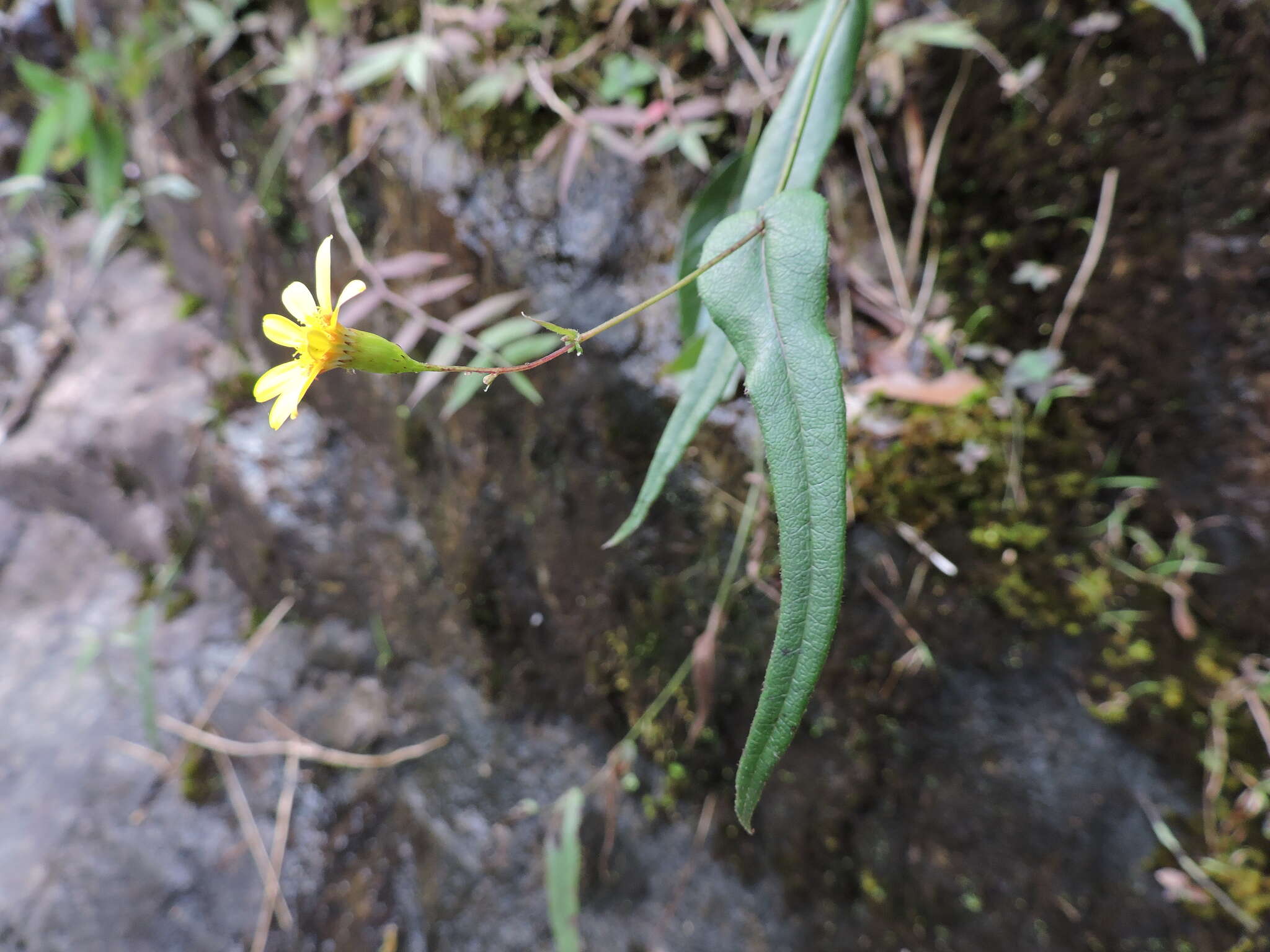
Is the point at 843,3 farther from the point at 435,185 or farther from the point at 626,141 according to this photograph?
the point at 435,185

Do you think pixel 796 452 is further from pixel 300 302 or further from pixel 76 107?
pixel 76 107

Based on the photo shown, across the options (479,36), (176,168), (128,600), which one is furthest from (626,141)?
(128,600)

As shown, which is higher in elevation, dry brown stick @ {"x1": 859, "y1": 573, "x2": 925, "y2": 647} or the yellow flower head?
the yellow flower head

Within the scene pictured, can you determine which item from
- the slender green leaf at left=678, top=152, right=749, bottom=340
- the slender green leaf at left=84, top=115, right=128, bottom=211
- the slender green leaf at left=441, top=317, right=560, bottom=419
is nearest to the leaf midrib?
the slender green leaf at left=678, top=152, right=749, bottom=340

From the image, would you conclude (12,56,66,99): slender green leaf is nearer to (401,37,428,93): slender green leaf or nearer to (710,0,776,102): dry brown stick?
(401,37,428,93): slender green leaf

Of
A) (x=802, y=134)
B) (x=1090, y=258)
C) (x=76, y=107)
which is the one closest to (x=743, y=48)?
(x=802, y=134)
